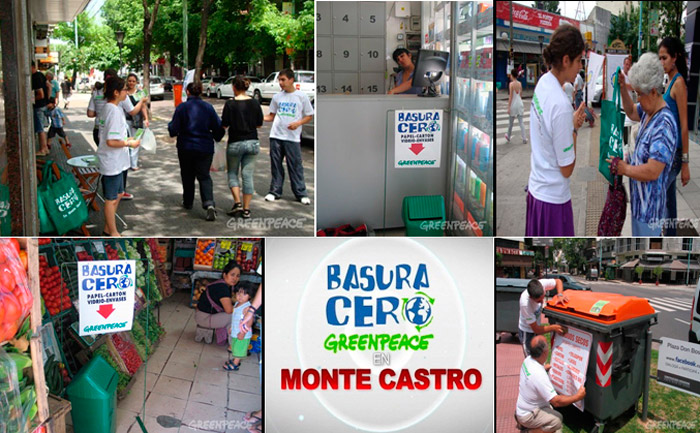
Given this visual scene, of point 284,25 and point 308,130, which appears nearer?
point 284,25

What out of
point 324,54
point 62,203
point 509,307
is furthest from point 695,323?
point 62,203

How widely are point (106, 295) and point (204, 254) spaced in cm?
64

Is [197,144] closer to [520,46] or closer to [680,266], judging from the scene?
[520,46]

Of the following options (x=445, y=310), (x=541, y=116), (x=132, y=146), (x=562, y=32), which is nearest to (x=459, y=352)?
(x=445, y=310)

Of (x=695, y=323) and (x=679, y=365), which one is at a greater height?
(x=695, y=323)

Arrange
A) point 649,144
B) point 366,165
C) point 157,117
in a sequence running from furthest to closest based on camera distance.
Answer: point 366,165 → point 157,117 → point 649,144

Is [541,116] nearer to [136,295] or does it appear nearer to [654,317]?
[654,317]

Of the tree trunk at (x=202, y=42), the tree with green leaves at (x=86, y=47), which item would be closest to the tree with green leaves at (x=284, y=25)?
the tree trunk at (x=202, y=42)

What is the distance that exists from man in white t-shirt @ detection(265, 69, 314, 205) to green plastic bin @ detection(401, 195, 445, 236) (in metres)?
0.81

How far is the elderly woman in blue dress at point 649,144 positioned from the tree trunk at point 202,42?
7.67 ft

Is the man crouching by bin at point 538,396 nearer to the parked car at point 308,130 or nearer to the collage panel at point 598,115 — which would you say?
the collage panel at point 598,115

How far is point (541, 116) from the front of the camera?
14.0 feet

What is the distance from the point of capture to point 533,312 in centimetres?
485

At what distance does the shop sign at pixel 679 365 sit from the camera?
4660 mm
